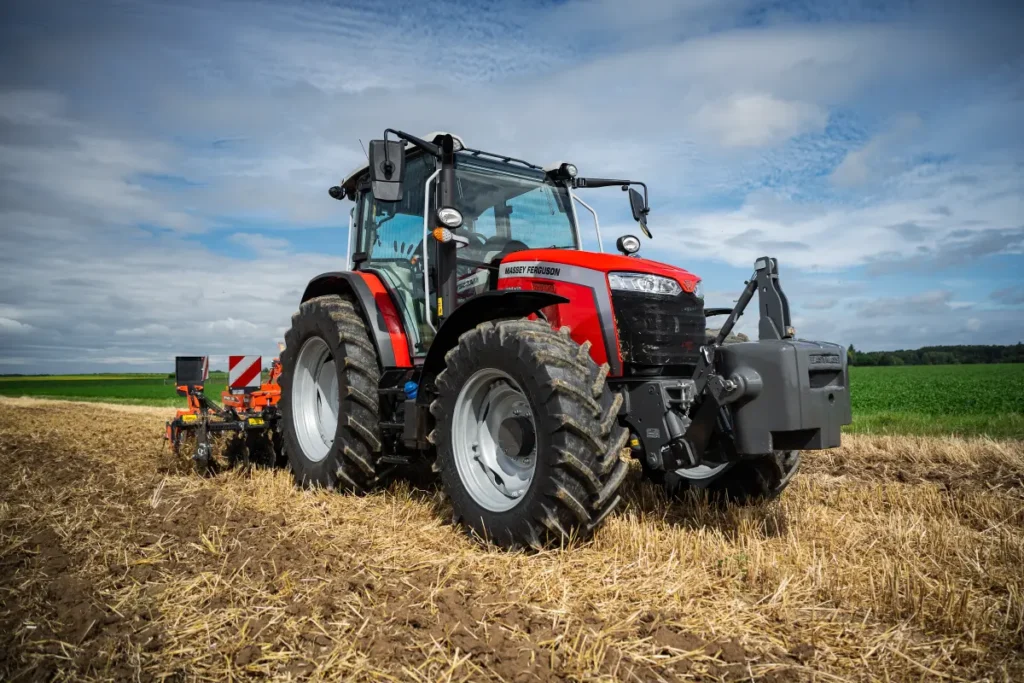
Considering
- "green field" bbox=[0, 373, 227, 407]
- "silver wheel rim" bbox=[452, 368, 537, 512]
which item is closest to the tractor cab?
"silver wheel rim" bbox=[452, 368, 537, 512]

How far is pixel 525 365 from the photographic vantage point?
376cm

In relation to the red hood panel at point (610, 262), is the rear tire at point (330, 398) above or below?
below

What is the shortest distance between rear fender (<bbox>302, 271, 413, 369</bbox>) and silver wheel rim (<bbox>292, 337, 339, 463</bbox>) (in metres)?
0.66

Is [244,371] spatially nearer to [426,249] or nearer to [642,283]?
[426,249]

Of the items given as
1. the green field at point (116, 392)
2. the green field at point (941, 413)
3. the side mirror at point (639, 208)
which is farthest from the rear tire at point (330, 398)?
the green field at point (116, 392)

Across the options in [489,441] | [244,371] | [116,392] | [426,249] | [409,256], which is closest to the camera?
[489,441]

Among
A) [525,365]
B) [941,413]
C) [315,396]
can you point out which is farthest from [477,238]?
[941,413]

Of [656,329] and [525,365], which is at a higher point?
[656,329]

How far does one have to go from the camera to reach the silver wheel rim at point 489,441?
416 centimetres

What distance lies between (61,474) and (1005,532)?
22.5ft

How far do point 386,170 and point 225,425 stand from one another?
3405mm

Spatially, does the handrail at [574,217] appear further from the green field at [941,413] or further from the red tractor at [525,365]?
the green field at [941,413]

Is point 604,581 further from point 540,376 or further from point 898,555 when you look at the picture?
point 898,555

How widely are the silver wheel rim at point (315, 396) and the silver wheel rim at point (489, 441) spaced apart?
2.12m
